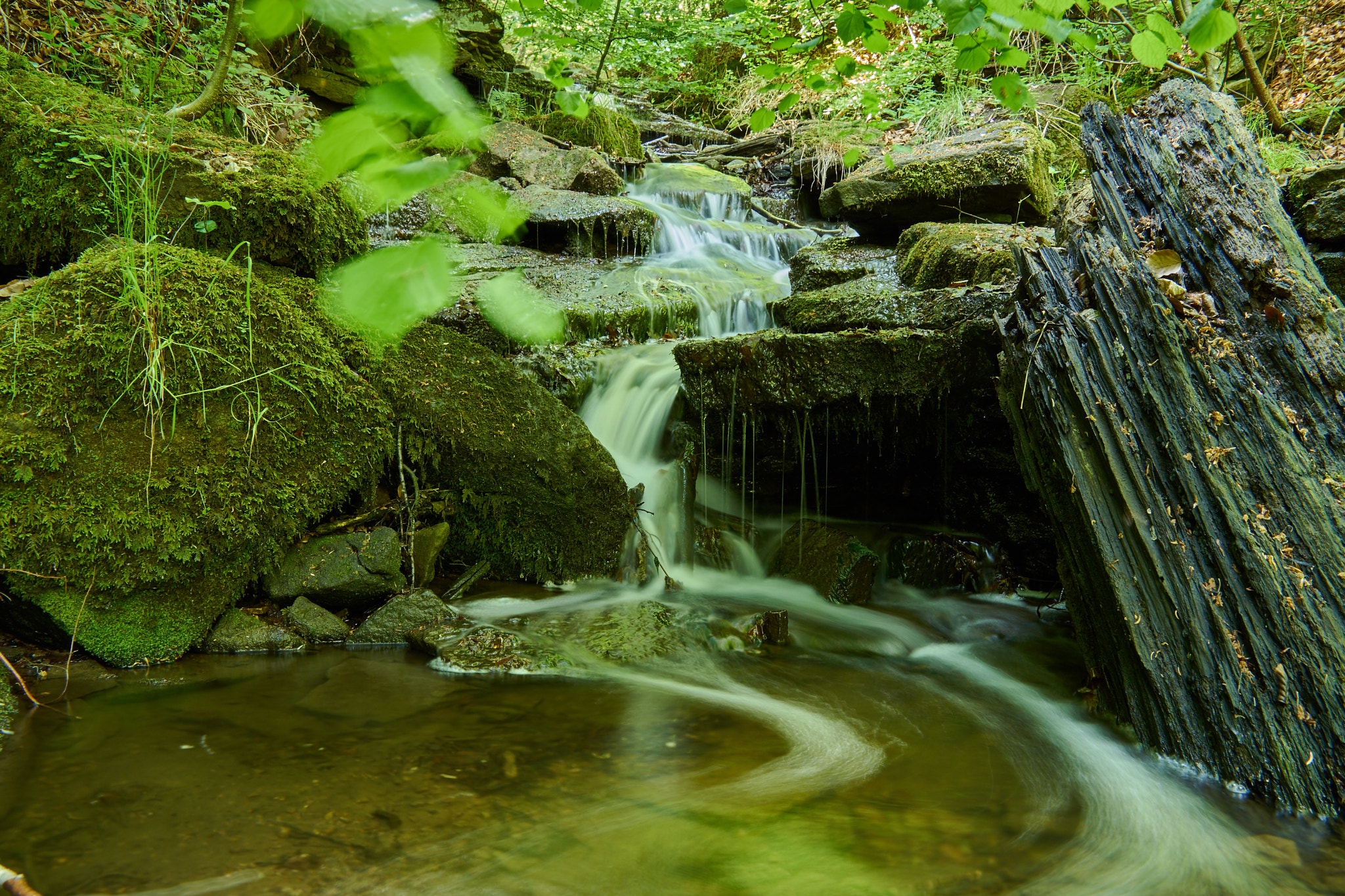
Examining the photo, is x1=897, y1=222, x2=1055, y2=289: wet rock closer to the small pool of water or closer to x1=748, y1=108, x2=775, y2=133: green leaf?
x1=748, y1=108, x2=775, y2=133: green leaf

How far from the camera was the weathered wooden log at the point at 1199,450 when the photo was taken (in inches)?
90.7

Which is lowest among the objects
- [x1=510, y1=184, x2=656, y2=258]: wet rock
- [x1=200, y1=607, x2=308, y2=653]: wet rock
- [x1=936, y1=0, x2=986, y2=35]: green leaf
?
[x1=200, y1=607, x2=308, y2=653]: wet rock

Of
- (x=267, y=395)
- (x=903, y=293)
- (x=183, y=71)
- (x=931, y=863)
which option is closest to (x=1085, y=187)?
(x=903, y=293)

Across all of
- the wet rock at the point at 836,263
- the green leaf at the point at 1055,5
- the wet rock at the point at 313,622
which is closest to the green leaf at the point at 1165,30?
the green leaf at the point at 1055,5

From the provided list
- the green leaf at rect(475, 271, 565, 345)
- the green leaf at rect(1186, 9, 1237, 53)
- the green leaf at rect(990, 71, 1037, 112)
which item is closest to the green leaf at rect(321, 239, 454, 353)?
the green leaf at rect(475, 271, 565, 345)

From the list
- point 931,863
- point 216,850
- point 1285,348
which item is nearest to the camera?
point 216,850

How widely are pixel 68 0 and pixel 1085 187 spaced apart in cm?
716

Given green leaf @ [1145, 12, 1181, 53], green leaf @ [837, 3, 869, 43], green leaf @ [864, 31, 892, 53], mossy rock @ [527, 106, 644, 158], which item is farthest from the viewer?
mossy rock @ [527, 106, 644, 158]

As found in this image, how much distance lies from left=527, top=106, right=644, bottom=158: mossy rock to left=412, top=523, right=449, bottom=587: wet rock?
8861 millimetres

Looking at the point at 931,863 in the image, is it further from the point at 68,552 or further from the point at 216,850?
the point at 68,552

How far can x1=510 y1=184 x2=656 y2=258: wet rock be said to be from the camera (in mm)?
8258

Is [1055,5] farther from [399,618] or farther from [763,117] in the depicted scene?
[399,618]

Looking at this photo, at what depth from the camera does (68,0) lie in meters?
5.45

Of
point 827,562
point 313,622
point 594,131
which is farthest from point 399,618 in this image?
point 594,131
